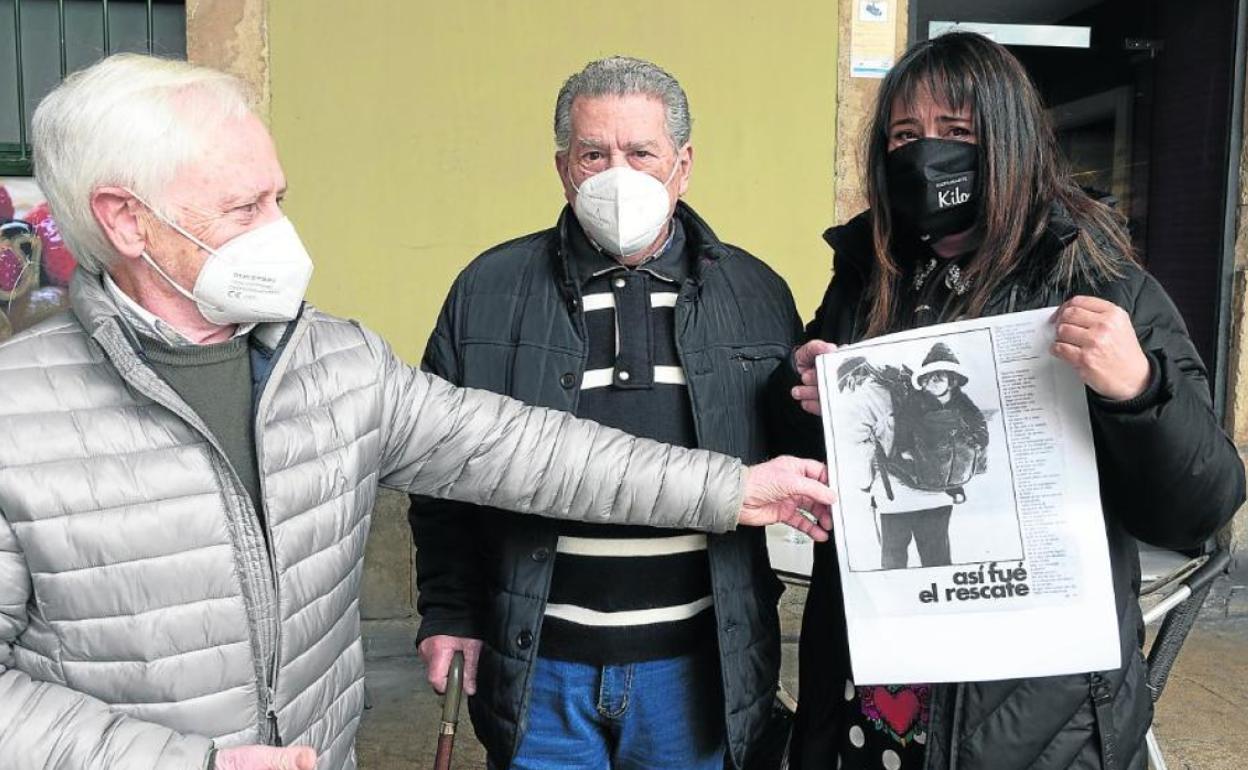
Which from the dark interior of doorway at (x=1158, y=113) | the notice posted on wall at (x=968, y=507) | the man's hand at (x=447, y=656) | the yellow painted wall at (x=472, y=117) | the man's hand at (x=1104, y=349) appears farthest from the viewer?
the dark interior of doorway at (x=1158, y=113)

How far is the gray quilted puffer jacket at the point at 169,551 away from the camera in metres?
1.28

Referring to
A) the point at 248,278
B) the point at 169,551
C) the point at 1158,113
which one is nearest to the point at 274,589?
the point at 169,551

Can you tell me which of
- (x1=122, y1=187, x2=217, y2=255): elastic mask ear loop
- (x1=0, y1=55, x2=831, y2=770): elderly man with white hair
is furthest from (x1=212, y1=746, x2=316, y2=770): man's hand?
(x1=122, y1=187, x2=217, y2=255): elastic mask ear loop

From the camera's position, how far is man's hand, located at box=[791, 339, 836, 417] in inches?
68.9

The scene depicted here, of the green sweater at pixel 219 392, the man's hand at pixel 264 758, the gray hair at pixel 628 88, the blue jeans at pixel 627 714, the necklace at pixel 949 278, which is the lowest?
the blue jeans at pixel 627 714

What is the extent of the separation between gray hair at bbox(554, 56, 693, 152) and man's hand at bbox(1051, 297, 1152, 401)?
0.88 meters

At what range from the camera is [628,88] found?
1.96 metres

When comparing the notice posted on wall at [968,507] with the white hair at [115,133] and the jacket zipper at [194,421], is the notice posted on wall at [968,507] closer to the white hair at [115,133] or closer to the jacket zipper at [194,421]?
the jacket zipper at [194,421]

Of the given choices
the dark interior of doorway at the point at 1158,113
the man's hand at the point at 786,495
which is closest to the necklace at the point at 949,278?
the man's hand at the point at 786,495

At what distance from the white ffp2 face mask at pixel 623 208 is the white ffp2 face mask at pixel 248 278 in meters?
0.61

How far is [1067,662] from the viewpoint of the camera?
151cm

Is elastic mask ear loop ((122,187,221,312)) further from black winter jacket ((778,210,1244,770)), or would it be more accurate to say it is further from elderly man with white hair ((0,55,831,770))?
black winter jacket ((778,210,1244,770))

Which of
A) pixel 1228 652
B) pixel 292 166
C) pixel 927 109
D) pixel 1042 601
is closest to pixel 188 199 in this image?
pixel 927 109

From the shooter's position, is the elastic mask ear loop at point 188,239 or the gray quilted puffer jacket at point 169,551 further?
the elastic mask ear loop at point 188,239
